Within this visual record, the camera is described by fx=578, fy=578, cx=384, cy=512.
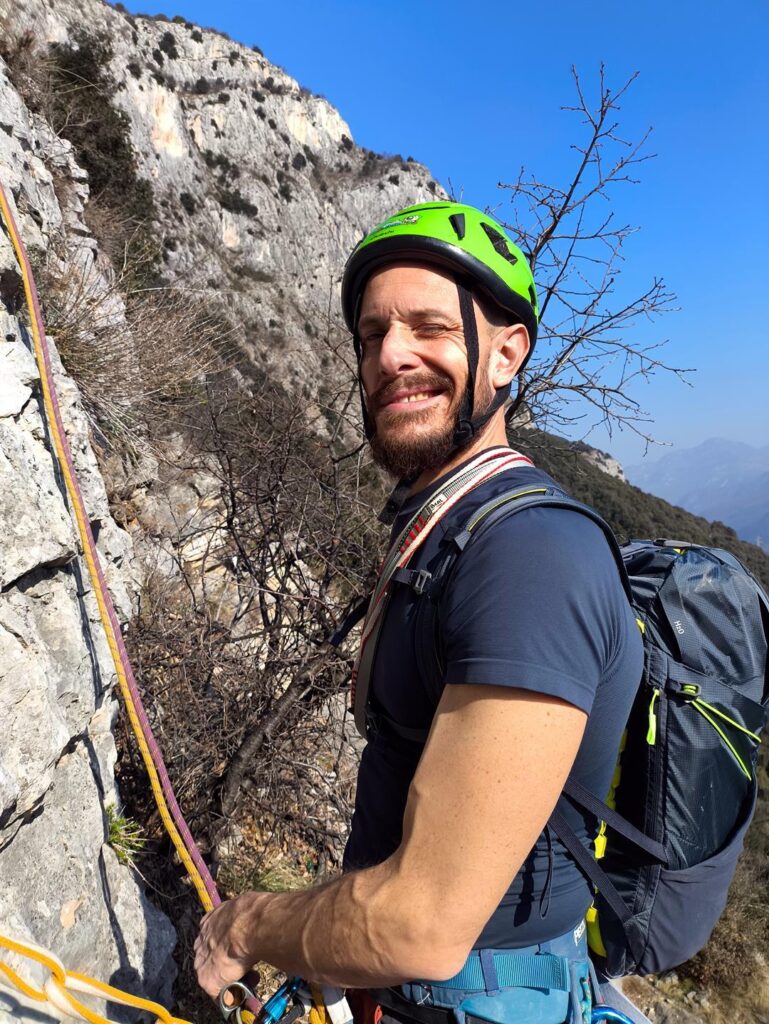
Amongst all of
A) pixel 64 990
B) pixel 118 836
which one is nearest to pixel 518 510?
pixel 64 990

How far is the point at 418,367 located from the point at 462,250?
1.21 ft

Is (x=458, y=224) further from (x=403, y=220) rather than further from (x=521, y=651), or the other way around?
(x=521, y=651)

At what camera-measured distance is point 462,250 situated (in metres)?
1.68

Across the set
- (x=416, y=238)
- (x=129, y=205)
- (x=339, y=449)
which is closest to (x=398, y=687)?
(x=416, y=238)

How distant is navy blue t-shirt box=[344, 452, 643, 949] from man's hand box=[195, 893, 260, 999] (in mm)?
351

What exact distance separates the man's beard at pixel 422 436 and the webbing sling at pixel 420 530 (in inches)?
6.2

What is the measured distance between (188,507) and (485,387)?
5.60m

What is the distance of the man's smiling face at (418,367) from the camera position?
1651 millimetres

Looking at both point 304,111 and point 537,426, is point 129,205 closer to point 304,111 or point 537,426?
point 537,426

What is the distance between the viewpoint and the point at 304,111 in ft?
177

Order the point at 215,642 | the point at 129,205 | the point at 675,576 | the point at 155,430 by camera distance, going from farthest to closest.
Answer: the point at 129,205 < the point at 155,430 < the point at 215,642 < the point at 675,576

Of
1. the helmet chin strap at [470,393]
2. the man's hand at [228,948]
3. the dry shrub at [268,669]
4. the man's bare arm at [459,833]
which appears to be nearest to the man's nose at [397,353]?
the helmet chin strap at [470,393]

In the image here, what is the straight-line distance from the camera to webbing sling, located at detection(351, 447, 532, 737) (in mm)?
1418

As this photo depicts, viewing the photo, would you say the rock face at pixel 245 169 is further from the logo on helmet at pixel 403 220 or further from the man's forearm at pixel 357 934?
the man's forearm at pixel 357 934
